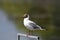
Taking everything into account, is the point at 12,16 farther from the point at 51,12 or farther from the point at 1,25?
the point at 51,12

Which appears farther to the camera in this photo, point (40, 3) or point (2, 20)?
point (2, 20)

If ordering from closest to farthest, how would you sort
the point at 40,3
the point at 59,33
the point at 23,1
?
the point at 59,33 < the point at 40,3 < the point at 23,1

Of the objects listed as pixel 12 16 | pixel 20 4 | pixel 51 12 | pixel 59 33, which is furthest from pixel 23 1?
pixel 59 33

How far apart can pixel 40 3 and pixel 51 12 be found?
0.78 feet

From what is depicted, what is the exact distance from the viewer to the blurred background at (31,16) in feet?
9.11

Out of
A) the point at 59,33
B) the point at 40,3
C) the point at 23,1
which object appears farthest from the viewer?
the point at 23,1

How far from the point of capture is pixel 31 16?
300cm

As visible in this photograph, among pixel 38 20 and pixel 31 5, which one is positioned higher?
pixel 31 5

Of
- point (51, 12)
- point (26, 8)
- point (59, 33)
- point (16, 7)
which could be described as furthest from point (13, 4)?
point (59, 33)

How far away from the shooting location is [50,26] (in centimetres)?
280

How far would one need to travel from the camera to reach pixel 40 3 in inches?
115

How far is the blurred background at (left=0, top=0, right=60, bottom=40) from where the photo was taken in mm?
2775

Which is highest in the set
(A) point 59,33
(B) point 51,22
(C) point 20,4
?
(C) point 20,4

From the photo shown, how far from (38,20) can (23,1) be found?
455 millimetres
